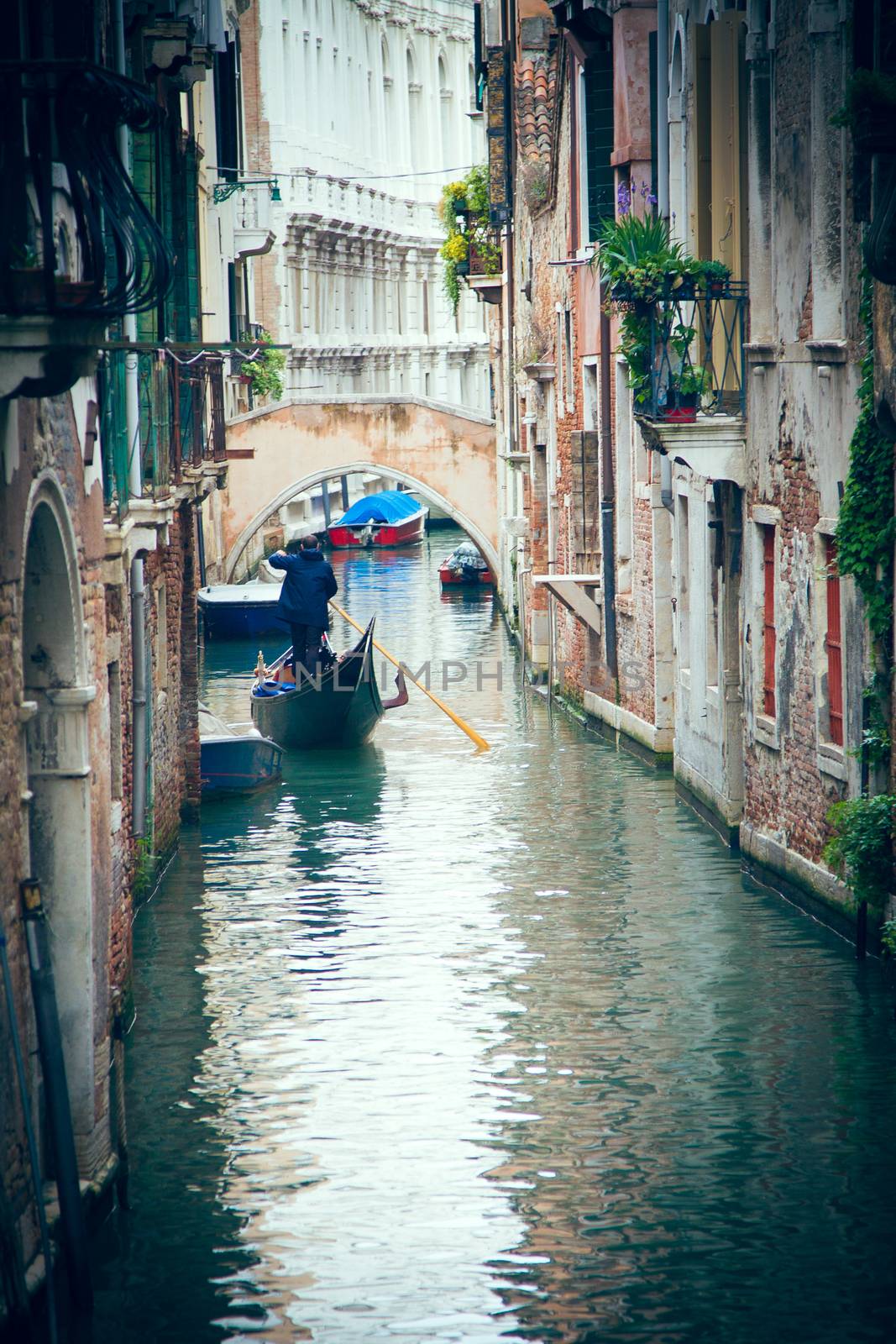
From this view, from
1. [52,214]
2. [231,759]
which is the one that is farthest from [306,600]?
[52,214]

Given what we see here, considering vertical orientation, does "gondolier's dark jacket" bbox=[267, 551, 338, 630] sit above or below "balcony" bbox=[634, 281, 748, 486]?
below

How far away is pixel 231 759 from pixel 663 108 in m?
5.75

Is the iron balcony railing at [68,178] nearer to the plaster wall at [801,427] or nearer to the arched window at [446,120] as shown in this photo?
the plaster wall at [801,427]

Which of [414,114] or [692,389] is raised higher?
[414,114]

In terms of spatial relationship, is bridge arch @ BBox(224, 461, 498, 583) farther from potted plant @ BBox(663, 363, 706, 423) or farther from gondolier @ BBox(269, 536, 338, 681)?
potted plant @ BBox(663, 363, 706, 423)

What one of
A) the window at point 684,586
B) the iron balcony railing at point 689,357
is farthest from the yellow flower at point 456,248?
the iron balcony railing at point 689,357

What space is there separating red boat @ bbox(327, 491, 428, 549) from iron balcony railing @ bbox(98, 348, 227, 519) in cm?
2801

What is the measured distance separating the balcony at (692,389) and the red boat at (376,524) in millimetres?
31507

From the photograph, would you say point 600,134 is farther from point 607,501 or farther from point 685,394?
point 685,394

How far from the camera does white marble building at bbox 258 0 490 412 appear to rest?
142 ft

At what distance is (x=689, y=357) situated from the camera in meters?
13.7

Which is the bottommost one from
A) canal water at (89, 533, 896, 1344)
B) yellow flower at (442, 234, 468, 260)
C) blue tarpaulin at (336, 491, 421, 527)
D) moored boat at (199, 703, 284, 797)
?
canal water at (89, 533, 896, 1344)

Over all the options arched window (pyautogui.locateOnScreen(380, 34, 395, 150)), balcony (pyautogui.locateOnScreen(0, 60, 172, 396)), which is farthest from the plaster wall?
arched window (pyautogui.locateOnScreen(380, 34, 395, 150))

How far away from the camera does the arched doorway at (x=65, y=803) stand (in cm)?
755
